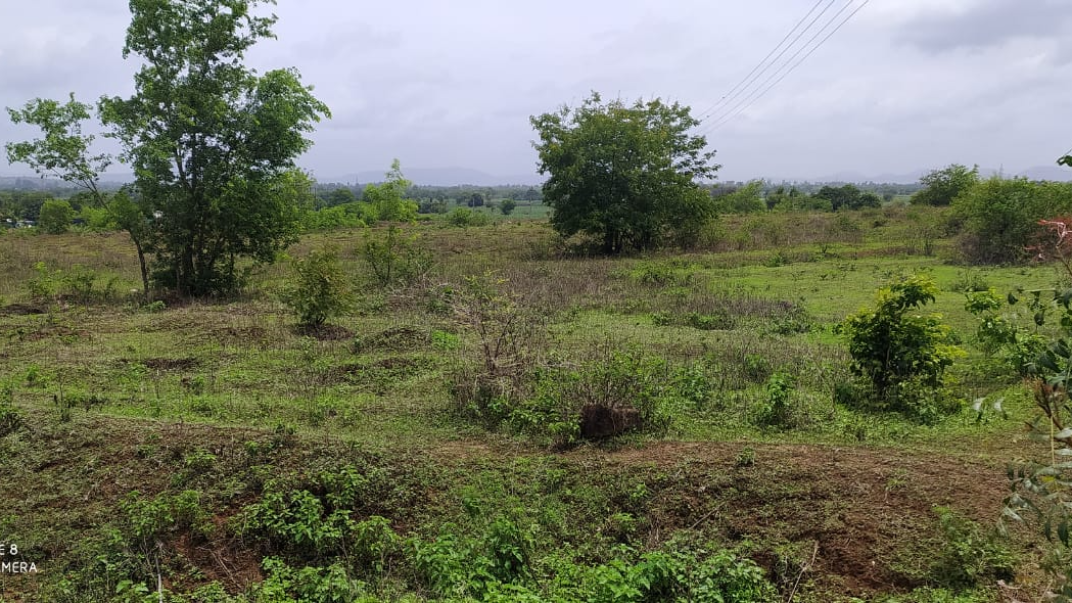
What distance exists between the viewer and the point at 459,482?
5863mm

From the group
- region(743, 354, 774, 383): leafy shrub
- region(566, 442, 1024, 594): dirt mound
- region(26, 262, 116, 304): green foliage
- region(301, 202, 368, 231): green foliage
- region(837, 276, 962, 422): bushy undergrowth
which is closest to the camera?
region(566, 442, 1024, 594): dirt mound

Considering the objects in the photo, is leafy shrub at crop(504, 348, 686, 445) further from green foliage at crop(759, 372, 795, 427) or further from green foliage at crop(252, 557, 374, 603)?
green foliage at crop(252, 557, 374, 603)

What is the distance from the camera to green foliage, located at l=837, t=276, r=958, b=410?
7254 mm

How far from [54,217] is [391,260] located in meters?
28.7

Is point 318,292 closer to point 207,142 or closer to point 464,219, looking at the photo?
point 207,142

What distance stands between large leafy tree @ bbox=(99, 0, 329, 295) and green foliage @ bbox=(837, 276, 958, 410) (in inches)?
539

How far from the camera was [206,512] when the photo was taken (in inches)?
214

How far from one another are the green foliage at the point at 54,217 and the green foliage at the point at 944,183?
164 feet

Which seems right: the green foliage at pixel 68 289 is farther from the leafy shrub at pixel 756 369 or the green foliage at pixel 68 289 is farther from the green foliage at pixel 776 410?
the green foliage at pixel 776 410

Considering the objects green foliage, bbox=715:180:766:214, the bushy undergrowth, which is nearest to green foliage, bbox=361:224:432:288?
the bushy undergrowth

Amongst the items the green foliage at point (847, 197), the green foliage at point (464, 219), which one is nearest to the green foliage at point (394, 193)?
the green foliage at point (464, 219)

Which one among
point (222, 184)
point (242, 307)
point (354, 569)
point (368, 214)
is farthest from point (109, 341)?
point (368, 214)

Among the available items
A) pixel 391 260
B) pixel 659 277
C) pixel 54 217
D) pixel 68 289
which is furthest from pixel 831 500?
pixel 54 217

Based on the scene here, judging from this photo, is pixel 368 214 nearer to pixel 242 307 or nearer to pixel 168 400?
pixel 242 307
